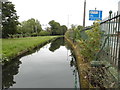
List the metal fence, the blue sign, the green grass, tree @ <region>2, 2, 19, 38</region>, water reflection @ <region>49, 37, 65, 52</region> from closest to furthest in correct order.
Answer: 1. the metal fence
2. the blue sign
3. the green grass
4. water reflection @ <region>49, 37, 65, 52</region>
5. tree @ <region>2, 2, 19, 38</region>

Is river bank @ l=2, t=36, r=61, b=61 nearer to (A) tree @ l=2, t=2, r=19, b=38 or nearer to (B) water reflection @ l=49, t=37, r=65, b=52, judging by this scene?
(B) water reflection @ l=49, t=37, r=65, b=52

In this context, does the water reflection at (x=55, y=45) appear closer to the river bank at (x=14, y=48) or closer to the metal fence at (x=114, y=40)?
the river bank at (x=14, y=48)

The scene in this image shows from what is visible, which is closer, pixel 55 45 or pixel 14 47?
pixel 14 47

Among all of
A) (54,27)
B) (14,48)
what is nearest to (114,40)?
(14,48)

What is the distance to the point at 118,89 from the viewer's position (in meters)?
1.90

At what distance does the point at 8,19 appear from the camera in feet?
80.2

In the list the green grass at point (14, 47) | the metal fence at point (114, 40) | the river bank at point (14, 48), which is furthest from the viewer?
the green grass at point (14, 47)

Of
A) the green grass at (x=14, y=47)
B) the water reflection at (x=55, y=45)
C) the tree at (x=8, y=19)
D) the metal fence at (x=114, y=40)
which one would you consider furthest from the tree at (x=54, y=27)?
the metal fence at (x=114, y=40)

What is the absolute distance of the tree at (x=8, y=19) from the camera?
2375 cm

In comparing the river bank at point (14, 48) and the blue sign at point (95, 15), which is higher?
the blue sign at point (95, 15)

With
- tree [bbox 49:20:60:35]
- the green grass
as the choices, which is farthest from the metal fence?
tree [bbox 49:20:60:35]

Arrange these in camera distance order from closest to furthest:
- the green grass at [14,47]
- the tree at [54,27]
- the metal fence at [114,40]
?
the metal fence at [114,40], the green grass at [14,47], the tree at [54,27]

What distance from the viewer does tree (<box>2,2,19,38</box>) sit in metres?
23.8

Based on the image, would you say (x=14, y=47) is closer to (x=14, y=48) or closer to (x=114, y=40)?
(x=14, y=48)
